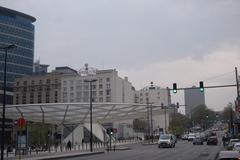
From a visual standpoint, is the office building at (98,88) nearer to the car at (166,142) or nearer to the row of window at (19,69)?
the row of window at (19,69)

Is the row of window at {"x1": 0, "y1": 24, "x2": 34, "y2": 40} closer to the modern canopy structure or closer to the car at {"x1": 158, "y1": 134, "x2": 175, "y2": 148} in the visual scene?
the modern canopy structure

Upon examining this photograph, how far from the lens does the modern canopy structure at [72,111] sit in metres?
84.6

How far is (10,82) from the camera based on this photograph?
164625mm

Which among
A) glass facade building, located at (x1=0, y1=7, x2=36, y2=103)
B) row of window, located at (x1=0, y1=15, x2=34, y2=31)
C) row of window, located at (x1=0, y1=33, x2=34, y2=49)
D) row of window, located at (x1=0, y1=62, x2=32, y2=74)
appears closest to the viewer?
row of window, located at (x1=0, y1=33, x2=34, y2=49)

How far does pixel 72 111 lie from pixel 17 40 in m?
73.8

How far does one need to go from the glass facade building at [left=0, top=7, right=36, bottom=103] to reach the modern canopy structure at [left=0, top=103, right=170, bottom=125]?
154 ft

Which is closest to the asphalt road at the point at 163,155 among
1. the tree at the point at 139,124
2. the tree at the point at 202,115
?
the tree at the point at 139,124

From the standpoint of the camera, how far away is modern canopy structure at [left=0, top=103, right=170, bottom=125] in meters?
84.6

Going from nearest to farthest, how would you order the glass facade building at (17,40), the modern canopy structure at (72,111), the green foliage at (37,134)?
the green foliage at (37,134)
the modern canopy structure at (72,111)
the glass facade building at (17,40)

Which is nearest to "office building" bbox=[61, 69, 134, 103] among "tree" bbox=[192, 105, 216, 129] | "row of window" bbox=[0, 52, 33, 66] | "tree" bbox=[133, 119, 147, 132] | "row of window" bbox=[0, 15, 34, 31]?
"tree" bbox=[133, 119, 147, 132]

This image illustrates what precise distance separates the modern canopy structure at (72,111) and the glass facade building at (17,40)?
46.9 meters

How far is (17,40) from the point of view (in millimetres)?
152875

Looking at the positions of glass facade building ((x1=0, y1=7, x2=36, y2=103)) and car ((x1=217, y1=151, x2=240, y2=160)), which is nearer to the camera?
car ((x1=217, y1=151, x2=240, y2=160))

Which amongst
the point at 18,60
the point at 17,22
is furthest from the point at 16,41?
the point at 18,60
